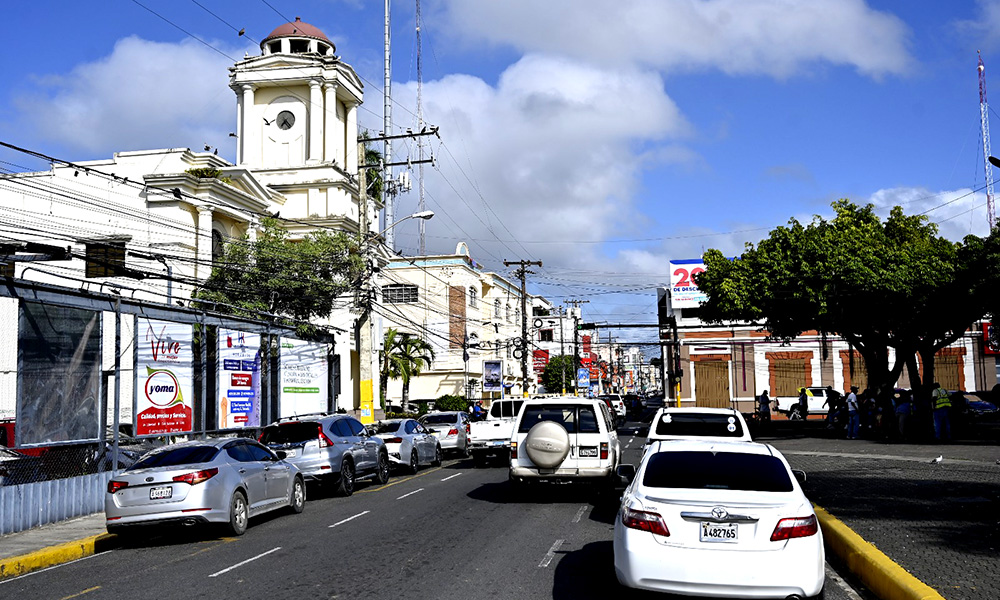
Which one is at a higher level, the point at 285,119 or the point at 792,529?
the point at 285,119

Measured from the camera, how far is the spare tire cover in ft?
51.4

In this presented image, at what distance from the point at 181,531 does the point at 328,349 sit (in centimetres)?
1540

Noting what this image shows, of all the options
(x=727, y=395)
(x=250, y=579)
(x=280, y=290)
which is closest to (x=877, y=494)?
(x=250, y=579)

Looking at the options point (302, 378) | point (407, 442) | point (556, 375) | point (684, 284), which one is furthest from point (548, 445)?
point (556, 375)

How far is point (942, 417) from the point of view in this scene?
28.9 metres

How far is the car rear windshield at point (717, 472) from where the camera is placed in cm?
820

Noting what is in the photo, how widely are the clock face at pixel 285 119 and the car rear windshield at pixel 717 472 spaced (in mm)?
45165

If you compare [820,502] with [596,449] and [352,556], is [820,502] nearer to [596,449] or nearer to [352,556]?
[596,449]

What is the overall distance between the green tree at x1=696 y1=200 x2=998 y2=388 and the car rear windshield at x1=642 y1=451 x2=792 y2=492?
79.0ft

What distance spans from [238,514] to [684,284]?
53841 millimetres

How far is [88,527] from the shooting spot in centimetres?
1514

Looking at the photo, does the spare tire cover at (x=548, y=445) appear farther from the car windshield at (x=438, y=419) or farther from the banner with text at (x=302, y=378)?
the car windshield at (x=438, y=419)

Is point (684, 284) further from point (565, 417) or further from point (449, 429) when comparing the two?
point (565, 417)

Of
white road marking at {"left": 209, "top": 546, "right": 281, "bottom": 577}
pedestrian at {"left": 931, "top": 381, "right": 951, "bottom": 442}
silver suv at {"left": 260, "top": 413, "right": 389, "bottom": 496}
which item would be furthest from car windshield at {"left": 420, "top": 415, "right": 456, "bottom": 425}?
white road marking at {"left": 209, "top": 546, "right": 281, "bottom": 577}
